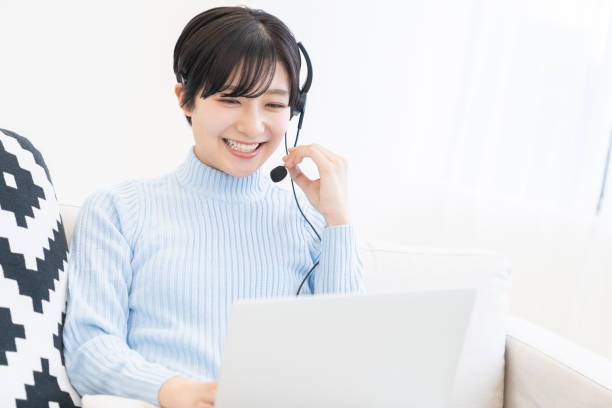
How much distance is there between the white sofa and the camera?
113 cm

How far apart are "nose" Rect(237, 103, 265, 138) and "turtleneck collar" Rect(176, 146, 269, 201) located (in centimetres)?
12

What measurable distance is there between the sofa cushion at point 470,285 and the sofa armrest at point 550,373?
0.03m

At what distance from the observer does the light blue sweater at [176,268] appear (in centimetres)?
93

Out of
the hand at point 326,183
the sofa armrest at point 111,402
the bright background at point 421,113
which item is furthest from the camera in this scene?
the bright background at point 421,113

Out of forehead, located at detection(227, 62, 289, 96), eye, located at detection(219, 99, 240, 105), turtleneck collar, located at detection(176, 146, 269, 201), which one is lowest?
turtleneck collar, located at detection(176, 146, 269, 201)

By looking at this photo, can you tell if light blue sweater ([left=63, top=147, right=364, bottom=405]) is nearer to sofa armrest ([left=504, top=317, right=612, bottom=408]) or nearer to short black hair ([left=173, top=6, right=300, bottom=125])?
short black hair ([left=173, top=6, right=300, bottom=125])

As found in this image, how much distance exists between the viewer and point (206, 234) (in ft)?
3.66

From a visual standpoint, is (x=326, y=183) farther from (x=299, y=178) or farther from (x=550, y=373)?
(x=550, y=373)

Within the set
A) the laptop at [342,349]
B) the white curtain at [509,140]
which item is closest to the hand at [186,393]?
the laptop at [342,349]

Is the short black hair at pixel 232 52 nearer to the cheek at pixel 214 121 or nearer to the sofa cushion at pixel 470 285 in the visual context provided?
the cheek at pixel 214 121

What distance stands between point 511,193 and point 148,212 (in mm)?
1438

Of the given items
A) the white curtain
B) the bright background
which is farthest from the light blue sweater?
the white curtain

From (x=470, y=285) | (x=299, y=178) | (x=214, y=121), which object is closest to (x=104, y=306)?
(x=214, y=121)

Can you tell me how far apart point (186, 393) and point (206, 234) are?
0.35 metres
